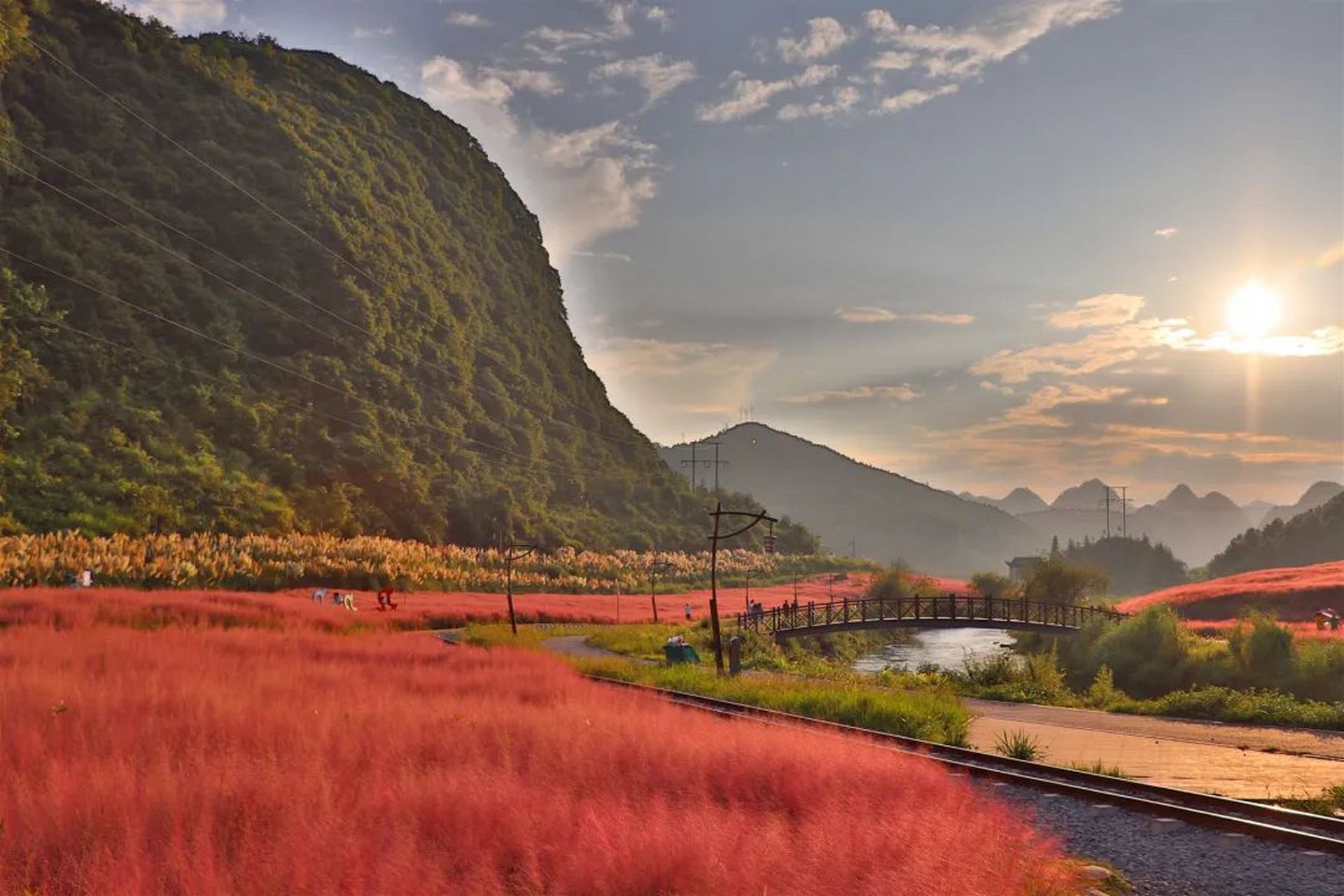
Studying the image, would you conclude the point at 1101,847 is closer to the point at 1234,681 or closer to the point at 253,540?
the point at 1234,681

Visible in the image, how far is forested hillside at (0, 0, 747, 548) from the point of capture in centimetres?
6006

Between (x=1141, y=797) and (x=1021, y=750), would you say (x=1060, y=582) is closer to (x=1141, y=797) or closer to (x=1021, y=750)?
(x=1021, y=750)

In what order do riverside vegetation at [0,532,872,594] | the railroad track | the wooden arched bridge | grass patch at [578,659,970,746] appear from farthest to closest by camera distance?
the wooden arched bridge, riverside vegetation at [0,532,872,594], grass patch at [578,659,970,746], the railroad track

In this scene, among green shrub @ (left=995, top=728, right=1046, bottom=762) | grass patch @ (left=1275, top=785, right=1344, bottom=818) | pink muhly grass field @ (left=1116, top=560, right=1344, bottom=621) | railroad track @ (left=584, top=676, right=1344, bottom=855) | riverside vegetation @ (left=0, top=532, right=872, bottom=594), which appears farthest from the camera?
pink muhly grass field @ (left=1116, top=560, right=1344, bottom=621)

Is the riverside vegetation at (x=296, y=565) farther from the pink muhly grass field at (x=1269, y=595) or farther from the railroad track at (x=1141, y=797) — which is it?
the pink muhly grass field at (x=1269, y=595)

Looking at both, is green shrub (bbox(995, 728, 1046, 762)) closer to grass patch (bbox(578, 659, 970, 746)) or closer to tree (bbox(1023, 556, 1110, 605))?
grass patch (bbox(578, 659, 970, 746))

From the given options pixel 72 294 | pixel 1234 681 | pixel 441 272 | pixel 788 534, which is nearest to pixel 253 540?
pixel 72 294

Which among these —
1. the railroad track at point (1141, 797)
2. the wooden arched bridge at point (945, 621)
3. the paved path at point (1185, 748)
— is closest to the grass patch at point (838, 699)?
the paved path at point (1185, 748)

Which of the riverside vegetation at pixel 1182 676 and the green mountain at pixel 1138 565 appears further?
the green mountain at pixel 1138 565

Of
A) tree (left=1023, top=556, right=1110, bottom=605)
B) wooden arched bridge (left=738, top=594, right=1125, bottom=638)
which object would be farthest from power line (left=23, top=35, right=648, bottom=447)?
tree (left=1023, top=556, right=1110, bottom=605)

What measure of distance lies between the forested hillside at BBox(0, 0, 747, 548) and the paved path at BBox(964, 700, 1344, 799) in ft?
147

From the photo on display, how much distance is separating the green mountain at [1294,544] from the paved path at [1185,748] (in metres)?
132

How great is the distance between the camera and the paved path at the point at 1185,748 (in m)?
13.1

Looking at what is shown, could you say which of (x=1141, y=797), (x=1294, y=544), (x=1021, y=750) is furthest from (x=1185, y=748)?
(x=1294, y=544)
